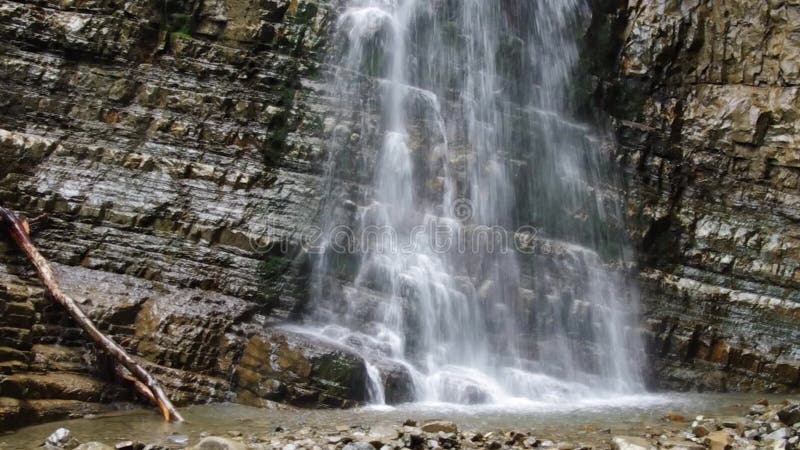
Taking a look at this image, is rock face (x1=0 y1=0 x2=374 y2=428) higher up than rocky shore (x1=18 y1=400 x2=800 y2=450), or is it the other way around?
rock face (x1=0 y1=0 x2=374 y2=428)

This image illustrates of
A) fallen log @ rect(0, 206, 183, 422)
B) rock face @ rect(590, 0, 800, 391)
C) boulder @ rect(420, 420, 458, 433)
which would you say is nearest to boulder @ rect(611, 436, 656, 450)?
boulder @ rect(420, 420, 458, 433)

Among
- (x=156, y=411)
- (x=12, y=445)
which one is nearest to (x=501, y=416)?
(x=156, y=411)

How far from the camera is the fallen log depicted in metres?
7.92

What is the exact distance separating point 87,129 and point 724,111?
13421 mm

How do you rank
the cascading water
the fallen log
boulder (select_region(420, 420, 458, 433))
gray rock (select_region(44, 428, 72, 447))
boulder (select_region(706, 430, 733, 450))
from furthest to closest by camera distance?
1. the cascading water
2. the fallen log
3. boulder (select_region(420, 420, 458, 433))
4. boulder (select_region(706, 430, 733, 450))
5. gray rock (select_region(44, 428, 72, 447))

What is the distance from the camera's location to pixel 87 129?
1116cm

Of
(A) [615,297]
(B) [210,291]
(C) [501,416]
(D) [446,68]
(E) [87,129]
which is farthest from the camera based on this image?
(D) [446,68]

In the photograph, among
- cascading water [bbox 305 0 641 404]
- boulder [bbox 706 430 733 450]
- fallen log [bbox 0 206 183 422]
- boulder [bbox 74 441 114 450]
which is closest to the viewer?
boulder [bbox 74 441 114 450]

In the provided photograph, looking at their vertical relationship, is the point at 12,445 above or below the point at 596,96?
below

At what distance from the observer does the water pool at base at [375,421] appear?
7.00m

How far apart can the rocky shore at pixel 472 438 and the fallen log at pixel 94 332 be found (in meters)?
1.03

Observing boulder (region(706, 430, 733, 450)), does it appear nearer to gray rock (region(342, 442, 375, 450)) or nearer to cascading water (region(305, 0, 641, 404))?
cascading water (region(305, 0, 641, 404))

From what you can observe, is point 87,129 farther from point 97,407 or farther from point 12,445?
point 12,445

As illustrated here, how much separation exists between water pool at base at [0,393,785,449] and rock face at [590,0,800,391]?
205 cm
